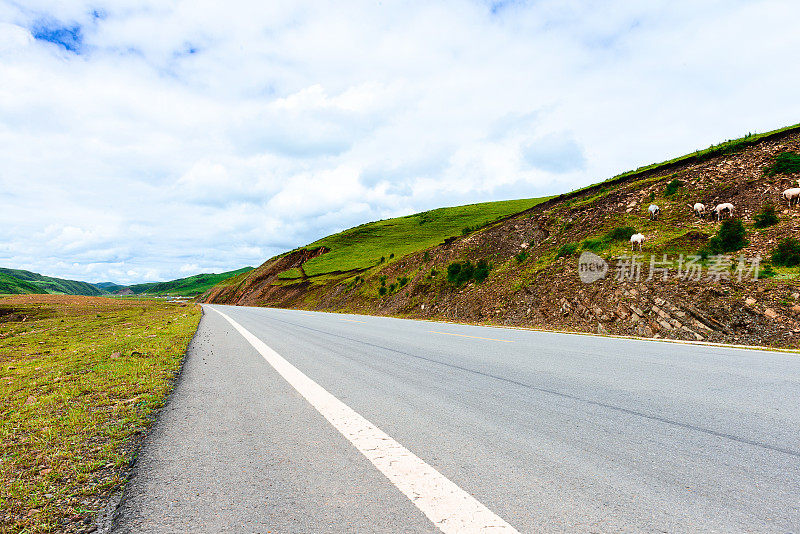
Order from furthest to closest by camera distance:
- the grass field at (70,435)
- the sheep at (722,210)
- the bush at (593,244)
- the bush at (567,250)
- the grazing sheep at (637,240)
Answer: the bush at (567,250)
the bush at (593,244)
the grazing sheep at (637,240)
the sheep at (722,210)
the grass field at (70,435)

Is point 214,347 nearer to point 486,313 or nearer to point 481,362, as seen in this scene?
point 481,362

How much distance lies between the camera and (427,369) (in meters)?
7.17

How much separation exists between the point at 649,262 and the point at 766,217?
5.11 meters

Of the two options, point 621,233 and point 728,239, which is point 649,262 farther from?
point 621,233

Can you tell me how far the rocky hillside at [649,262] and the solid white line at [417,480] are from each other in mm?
15356

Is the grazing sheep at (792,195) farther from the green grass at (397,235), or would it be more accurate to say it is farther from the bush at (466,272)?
the green grass at (397,235)

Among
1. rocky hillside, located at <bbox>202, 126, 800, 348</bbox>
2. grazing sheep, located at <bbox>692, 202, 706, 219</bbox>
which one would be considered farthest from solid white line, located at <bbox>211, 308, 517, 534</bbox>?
grazing sheep, located at <bbox>692, 202, 706, 219</bbox>

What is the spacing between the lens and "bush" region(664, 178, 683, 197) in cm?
2450

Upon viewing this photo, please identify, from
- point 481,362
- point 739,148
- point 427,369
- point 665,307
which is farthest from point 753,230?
point 427,369

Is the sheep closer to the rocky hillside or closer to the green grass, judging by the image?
the rocky hillside

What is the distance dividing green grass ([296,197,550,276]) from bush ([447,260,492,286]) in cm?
2862

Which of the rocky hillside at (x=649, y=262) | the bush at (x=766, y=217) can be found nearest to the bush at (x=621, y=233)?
the rocky hillside at (x=649, y=262)

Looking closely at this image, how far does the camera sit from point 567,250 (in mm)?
25203

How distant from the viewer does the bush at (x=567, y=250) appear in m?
25.0
